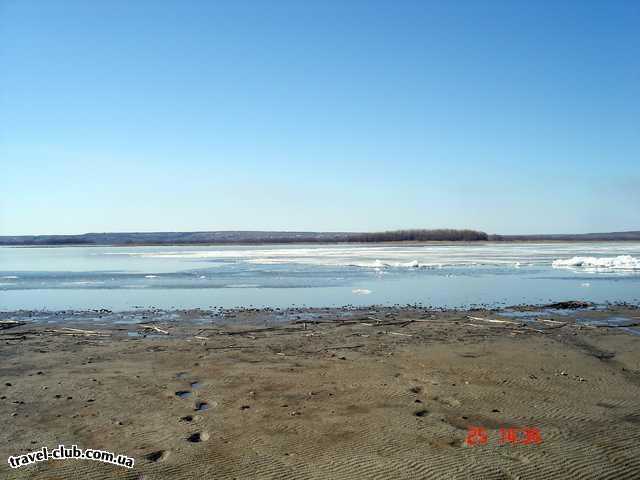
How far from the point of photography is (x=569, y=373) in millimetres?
8250

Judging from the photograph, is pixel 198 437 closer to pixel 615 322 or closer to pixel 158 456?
pixel 158 456

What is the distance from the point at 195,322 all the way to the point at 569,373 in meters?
8.77

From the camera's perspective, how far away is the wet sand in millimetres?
5094

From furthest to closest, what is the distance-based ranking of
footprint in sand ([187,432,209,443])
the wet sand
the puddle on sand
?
the puddle on sand < footprint in sand ([187,432,209,443]) < the wet sand

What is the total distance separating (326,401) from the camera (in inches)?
272

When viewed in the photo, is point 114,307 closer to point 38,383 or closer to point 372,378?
point 38,383

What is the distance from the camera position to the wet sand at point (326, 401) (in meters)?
5.09

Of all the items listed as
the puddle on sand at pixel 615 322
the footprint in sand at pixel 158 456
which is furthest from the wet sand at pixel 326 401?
the puddle on sand at pixel 615 322

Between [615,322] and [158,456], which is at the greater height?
[615,322]
